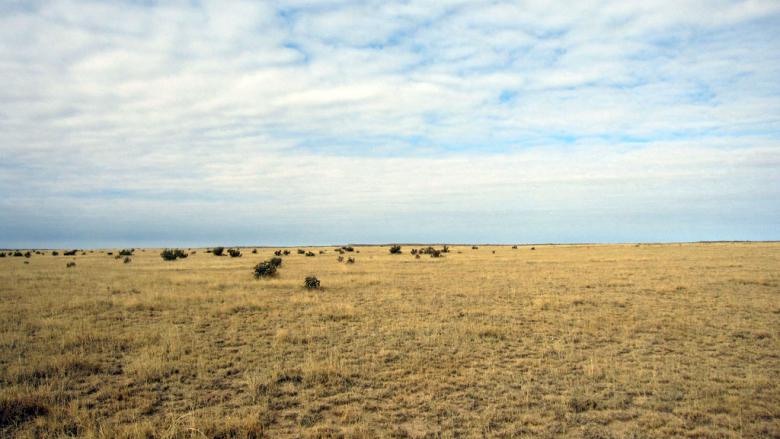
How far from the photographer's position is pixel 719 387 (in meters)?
8.30

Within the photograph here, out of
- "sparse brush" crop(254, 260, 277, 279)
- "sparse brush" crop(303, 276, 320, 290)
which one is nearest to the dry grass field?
"sparse brush" crop(303, 276, 320, 290)

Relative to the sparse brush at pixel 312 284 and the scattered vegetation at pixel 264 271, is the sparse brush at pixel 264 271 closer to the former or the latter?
the scattered vegetation at pixel 264 271

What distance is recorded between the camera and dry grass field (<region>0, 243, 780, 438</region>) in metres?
6.90

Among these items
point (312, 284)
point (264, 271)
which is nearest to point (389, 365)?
point (312, 284)

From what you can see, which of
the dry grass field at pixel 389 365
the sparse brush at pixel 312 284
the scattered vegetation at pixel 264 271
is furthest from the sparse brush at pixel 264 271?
the dry grass field at pixel 389 365

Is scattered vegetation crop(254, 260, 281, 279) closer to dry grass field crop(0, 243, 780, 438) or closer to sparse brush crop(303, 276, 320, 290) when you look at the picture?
sparse brush crop(303, 276, 320, 290)

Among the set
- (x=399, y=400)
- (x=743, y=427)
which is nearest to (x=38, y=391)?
(x=399, y=400)

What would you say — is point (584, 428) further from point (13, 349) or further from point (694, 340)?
point (13, 349)

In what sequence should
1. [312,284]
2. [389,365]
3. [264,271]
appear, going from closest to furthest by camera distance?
[389,365], [312,284], [264,271]

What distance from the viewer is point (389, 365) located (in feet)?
32.4

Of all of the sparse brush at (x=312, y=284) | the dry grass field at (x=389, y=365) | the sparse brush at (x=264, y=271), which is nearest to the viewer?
the dry grass field at (x=389, y=365)

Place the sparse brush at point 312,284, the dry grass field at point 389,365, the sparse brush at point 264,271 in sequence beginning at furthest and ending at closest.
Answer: the sparse brush at point 264,271 < the sparse brush at point 312,284 < the dry grass field at point 389,365

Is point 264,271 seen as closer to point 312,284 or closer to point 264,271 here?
point 264,271

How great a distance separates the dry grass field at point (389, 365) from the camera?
690cm
